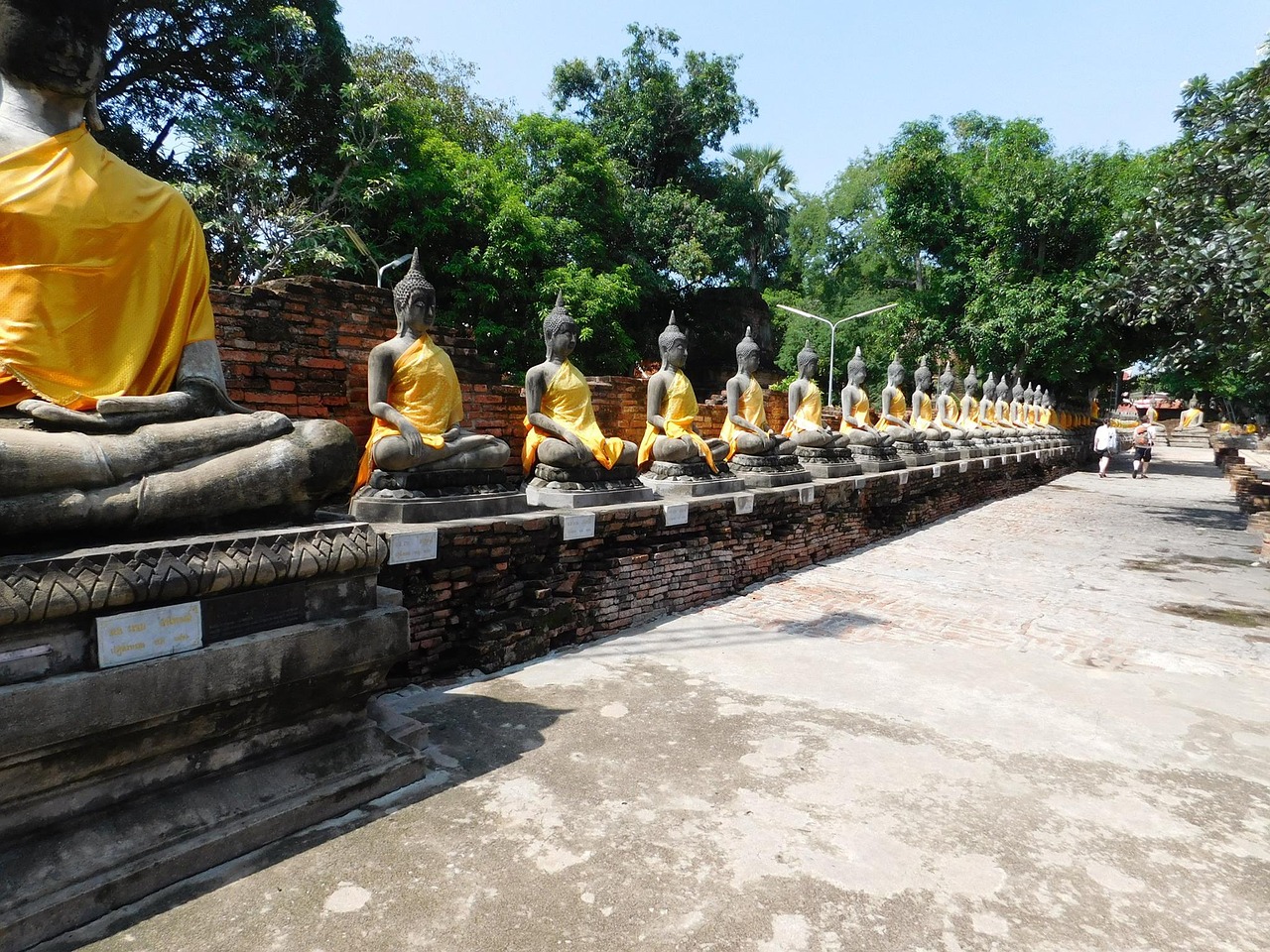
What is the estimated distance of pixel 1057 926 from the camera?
6.95 ft

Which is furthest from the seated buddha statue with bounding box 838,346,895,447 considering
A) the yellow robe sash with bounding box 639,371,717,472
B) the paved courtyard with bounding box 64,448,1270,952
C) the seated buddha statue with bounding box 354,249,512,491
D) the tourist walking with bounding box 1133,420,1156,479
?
the tourist walking with bounding box 1133,420,1156,479

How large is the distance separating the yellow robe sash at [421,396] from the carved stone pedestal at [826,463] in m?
5.33

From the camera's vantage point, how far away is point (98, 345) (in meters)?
2.74

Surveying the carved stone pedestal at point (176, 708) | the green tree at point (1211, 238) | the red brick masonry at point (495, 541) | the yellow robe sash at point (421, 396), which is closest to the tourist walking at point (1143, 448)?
the green tree at point (1211, 238)

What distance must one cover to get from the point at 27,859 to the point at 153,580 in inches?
31.9

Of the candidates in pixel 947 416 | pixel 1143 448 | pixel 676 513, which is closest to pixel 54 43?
pixel 676 513

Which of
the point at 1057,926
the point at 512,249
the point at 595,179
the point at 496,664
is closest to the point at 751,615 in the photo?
the point at 496,664

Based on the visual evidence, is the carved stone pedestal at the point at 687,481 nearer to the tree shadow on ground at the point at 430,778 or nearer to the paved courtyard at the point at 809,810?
the paved courtyard at the point at 809,810

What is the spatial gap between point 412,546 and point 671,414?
369cm

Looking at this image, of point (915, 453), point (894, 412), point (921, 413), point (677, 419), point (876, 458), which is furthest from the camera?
point (921, 413)

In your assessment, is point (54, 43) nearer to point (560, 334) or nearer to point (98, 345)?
point (98, 345)

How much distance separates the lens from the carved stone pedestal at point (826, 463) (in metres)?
9.22

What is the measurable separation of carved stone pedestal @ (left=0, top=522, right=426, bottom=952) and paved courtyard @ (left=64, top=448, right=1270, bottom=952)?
138mm

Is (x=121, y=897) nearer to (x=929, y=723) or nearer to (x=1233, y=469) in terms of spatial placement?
(x=929, y=723)
